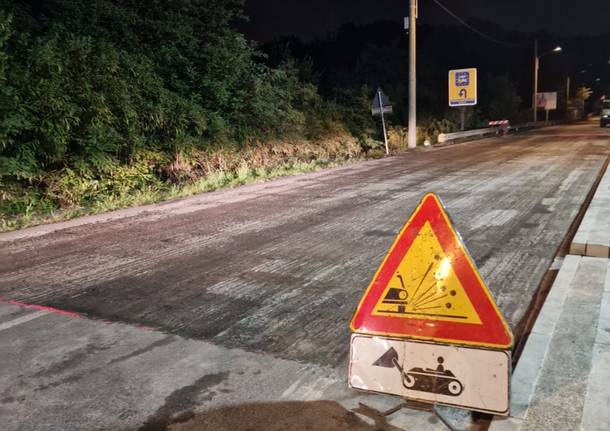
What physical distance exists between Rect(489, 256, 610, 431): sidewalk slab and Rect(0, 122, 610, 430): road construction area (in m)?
0.25

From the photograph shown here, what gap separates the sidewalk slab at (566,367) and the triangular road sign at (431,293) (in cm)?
51

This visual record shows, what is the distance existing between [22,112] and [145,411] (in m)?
8.28

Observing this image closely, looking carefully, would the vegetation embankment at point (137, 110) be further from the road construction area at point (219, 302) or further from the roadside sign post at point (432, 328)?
the roadside sign post at point (432, 328)

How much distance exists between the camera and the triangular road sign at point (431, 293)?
3061mm

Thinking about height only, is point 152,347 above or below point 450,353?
below

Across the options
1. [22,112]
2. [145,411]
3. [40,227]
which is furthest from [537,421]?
[22,112]

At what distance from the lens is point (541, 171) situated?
579 inches

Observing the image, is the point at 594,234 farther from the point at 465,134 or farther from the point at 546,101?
the point at 546,101

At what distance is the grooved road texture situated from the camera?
4828mm

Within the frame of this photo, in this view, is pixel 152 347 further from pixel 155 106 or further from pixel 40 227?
pixel 155 106

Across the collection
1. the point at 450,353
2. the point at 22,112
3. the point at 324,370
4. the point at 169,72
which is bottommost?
the point at 324,370

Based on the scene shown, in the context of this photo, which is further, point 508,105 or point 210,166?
point 508,105

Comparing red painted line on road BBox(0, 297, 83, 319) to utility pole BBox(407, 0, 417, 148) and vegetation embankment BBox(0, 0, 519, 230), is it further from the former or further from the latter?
utility pole BBox(407, 0, 417, 148)

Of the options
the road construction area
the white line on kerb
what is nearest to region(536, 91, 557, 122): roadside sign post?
the road construction area
